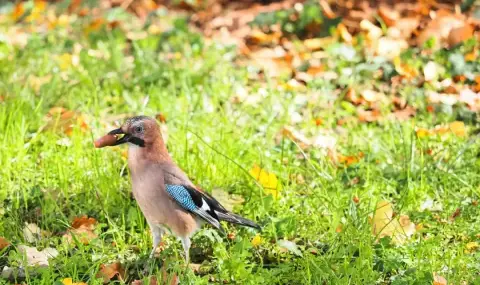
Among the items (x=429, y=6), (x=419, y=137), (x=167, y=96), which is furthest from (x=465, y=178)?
(x=429, y=6)

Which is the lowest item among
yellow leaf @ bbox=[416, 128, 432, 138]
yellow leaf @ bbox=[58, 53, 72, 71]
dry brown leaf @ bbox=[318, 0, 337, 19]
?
yellow leaf @ bbox=[416, 128, 432, 138]

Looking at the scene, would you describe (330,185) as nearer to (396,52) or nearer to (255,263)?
(255,263)

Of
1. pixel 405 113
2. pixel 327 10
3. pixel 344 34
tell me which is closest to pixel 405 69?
pixel 405 113

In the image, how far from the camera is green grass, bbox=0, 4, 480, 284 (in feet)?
12.1

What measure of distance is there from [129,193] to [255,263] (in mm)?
909

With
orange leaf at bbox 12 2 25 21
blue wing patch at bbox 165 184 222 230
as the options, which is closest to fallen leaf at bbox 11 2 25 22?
orange leaf at bbox 12 2 25 21

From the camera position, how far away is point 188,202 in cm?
363

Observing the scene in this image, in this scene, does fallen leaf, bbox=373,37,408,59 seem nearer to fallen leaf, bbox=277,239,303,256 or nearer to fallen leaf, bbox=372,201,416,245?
fallen leaf, bbox=372,201,416,245

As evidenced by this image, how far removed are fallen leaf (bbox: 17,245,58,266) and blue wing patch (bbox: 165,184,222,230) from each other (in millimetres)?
608

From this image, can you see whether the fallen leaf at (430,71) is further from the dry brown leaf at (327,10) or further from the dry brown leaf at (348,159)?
the dry brown leaf at (348,159)

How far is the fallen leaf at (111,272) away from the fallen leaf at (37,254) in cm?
24

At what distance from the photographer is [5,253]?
3877mm

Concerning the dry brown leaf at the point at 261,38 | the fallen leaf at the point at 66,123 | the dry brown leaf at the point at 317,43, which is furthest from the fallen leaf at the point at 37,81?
the dry brown leaf at the point at 317,43

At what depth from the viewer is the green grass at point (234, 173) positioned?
3.68m
